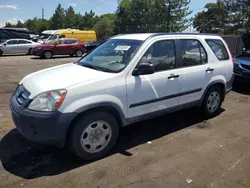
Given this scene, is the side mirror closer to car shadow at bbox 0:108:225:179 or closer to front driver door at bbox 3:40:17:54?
car shadow at bbox 0:108:225:179

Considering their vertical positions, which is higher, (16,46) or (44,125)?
(16,46)

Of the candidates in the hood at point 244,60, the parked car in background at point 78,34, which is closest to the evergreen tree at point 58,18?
the parked car in background at point 78,34

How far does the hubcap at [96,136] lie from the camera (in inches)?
139

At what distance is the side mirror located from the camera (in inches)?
147

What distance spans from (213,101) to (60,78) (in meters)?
3.32

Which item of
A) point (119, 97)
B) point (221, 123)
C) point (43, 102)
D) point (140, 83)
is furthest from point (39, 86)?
point (221, 123)

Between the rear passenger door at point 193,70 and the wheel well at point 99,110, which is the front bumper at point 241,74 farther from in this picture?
the wheel well at point 99,110

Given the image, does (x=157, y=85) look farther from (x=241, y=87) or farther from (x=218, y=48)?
(x=241, y=87)

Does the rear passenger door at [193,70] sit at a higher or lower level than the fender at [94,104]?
higher

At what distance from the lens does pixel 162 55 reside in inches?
169

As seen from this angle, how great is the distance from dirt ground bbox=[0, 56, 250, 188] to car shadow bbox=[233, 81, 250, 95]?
323 centimetres

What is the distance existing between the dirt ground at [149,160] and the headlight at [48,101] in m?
0.85

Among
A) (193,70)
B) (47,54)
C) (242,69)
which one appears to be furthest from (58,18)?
(193,70)

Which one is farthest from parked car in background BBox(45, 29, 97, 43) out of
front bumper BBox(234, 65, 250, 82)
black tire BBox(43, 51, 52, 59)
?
front bumper BBox(234, 65, 250, 82)
